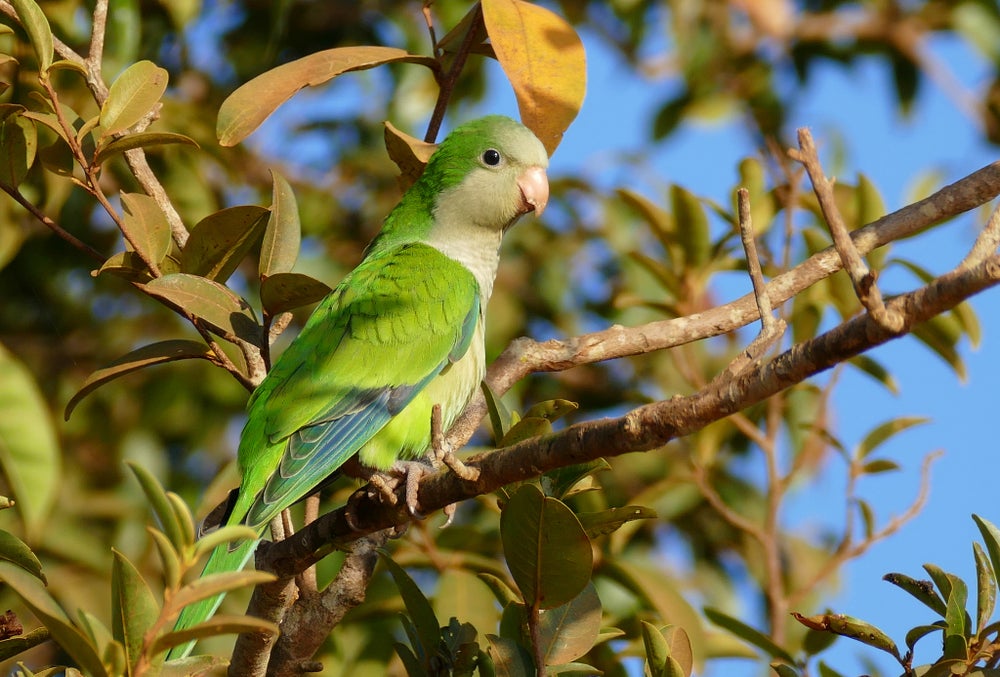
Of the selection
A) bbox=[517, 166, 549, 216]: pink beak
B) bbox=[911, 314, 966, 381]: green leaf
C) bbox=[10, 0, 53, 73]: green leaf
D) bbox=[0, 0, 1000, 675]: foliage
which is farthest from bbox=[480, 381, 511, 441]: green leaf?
bbox=[911, 314, 966, 381]: green leaf

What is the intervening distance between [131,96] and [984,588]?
1.82 meters

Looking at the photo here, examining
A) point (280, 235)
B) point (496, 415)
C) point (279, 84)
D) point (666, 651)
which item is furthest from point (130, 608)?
point (279, 84)

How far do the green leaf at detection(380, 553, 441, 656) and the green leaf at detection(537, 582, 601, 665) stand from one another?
19 centimetres

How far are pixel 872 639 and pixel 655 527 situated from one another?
7.28ft

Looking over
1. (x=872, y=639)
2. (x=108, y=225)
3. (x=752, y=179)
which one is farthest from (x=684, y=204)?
(x=108, y=225)

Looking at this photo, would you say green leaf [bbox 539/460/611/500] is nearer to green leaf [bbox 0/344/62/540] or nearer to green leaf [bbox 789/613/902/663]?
green leaf [bbox 789/613/902/663]

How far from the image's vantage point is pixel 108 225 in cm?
379

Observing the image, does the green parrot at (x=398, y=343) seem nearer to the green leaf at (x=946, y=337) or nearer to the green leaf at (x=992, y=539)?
the green leaf at (x=946, y=337)

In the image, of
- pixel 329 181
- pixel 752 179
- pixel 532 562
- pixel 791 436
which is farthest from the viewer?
pixel 329 181

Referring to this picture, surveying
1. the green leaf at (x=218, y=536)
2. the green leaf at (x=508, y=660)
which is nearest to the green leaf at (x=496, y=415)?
the green leaf at (x=508, y=660)

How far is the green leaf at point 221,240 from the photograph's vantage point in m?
2.16

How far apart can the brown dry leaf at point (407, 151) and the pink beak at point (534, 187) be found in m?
0.37

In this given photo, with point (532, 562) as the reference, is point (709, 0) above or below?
above

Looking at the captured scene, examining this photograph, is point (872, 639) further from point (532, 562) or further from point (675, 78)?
point (675, 78)
